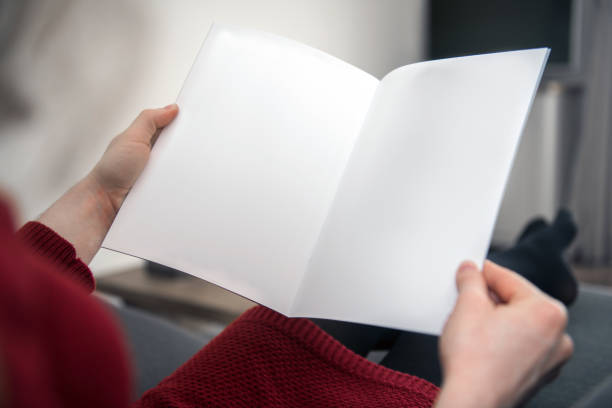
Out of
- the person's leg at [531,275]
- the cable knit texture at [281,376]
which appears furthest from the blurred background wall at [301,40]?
the person's leg at [531,275]

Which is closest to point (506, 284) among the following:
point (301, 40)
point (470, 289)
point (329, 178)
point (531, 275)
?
point (470, 289)

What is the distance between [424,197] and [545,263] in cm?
58

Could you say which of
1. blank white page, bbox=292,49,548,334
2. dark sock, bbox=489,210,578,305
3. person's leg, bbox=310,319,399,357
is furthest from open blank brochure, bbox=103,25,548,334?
dark sock, bbox=489,210,578,305

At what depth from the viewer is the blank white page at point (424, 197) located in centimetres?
39

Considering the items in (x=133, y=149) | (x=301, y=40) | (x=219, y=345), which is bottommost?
(x=219, y=345)

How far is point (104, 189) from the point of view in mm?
592

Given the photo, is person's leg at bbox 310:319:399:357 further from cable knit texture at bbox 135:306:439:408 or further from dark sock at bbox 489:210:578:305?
dark sock at bbox 489:210:578:305

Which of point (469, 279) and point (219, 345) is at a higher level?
point (469, 279)

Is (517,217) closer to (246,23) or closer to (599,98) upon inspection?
(599,98)

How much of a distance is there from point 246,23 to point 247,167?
957 mm

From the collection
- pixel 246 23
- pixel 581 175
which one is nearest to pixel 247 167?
pixel 246 23

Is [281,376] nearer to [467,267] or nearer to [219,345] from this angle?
[219,345]

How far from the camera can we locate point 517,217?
219 cm

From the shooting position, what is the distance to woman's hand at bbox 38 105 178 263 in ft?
1.81
